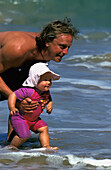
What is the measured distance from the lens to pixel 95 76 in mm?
9227

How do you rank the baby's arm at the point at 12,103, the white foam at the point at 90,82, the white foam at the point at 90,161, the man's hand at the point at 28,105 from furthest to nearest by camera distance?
the white foam at the point at 90,82
the man's hand at the point at 28,105
the baby's arm at the point at 12,103
the white foam at the point at 90,161

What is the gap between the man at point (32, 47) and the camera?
170 inches

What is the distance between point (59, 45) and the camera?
4391 millimetres

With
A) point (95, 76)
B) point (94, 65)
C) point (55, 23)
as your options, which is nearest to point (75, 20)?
point (94, 65)

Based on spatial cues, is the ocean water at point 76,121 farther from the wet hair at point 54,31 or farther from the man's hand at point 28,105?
the wet hair at point 54,31

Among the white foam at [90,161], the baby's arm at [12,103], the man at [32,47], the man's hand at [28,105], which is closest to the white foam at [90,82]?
the man at [32,47]

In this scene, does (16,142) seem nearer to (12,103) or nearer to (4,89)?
(12,103)

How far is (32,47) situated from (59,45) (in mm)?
276

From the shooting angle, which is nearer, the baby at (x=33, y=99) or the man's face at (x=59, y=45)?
the baby at (x=33, y=99)

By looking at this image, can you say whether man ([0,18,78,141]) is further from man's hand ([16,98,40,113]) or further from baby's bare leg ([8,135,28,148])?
baby's bare leg ([8,135,28,148])

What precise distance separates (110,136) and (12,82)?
1269mm

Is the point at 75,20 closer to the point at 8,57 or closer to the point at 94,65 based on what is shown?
the point at 94,65

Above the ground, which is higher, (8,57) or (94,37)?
(8,57)

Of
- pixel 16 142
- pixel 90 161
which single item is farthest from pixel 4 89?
pixel 90 161
